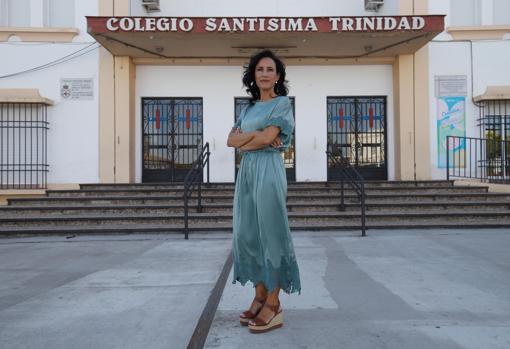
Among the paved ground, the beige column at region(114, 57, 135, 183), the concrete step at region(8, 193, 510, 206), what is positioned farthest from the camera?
the beige column at region(114, 57, 135, 183)

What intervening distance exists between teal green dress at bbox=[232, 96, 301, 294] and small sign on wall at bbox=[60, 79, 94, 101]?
30.8 feet

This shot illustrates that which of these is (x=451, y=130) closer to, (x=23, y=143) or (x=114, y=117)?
(x=114, y=117)

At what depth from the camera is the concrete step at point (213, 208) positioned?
8477 millimetres

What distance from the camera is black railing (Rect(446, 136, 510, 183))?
10.9 meters

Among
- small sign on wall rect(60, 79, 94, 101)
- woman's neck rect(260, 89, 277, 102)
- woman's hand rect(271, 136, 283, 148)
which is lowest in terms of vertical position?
woman's hand rect(271, 136, 283, 148)

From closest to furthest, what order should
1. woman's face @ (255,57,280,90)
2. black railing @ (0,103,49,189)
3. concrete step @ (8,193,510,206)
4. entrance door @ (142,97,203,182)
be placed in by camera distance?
woman's face @ (255,57,280,90), concrete step @ (8,193,510,206), black railing @ (0,103,49,189), entrance door @ (142,97,203,182)

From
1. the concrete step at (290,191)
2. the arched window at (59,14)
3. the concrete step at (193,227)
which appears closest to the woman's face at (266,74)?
the concrete step at (193,227)

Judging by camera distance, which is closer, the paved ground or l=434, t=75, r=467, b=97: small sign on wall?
the paved ground

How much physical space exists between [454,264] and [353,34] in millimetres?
6359

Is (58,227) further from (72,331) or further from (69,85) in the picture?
(72,331)

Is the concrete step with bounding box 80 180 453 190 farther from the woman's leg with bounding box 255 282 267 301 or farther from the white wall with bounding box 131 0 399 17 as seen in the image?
the woman's leg with bounding box 255 282 267 301

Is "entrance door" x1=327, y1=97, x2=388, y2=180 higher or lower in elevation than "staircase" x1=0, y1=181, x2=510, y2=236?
higher

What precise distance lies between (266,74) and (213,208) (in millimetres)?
6004

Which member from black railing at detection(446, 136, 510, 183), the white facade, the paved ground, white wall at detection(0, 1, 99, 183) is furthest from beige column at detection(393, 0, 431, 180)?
white wall at detection(0, 1, 99, 183)
